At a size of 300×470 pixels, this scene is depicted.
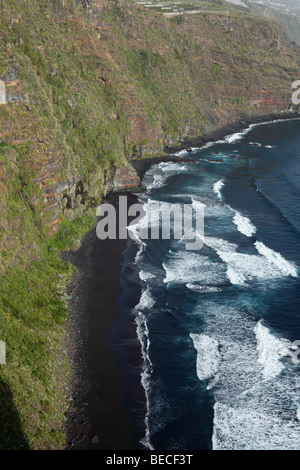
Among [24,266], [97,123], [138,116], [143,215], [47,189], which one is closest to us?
[24,266]

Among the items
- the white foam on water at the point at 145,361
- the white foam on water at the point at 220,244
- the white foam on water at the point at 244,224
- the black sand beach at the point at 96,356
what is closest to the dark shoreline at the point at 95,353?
the black sand beach at the point at 96,356

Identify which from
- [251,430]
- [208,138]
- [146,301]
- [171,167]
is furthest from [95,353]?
[208,138]

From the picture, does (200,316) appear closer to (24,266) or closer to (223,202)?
(24,266)

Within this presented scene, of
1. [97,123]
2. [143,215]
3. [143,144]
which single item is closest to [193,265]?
[143,215]

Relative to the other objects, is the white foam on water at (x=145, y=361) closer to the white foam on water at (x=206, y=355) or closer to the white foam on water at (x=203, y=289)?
the white foam on water at (x=206, y=355)

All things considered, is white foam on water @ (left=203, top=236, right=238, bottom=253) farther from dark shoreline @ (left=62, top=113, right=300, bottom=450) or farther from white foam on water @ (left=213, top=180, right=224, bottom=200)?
white foam on water @ (left=213, top=180, right=224, bottom=200)

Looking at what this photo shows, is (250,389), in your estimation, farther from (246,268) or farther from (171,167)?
(171,167)
